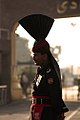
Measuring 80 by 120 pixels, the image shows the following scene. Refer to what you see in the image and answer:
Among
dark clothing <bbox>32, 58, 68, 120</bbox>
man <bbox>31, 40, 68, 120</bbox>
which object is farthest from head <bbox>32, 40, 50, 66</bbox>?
dark clothing <bbox>32, 58, 68, 120</bbox>

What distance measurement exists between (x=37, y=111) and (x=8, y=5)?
16.6m

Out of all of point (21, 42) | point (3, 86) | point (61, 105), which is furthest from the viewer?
point (21, 42)

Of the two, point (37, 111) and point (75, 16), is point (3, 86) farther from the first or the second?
point (37, 111)

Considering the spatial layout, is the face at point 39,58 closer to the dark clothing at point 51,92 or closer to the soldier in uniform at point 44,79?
the soldier in uniform at point 44,79

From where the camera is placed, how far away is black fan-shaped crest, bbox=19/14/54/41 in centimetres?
503

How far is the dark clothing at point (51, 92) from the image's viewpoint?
193 inches

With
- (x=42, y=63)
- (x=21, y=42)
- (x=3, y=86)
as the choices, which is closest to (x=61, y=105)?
(x=42, y=63)

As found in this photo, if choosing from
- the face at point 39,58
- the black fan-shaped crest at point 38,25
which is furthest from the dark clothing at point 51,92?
the black fan-shaped crest at point 38,25

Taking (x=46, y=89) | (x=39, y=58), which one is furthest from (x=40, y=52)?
(x=46, y=89)

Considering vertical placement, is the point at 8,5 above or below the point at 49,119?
above

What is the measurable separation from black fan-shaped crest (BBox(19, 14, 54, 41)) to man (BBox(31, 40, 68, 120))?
0.27 feet

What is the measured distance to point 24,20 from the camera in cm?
512

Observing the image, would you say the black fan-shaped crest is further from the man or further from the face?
the face

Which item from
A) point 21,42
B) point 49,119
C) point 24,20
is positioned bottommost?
point 49,119
